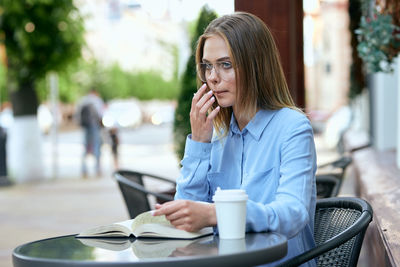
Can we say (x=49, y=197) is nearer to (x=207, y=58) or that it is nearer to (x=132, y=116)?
(x=207, y=58)

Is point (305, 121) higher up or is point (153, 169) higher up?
point (305, 121)

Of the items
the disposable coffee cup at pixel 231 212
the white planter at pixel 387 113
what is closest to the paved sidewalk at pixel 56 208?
the white planter at pixel 387 113

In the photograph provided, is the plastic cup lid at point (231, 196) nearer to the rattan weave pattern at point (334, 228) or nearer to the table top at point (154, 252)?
the table top at point (154, 252)

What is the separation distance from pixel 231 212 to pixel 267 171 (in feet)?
1.51

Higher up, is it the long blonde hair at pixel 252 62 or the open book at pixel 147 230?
the long blonde hair at pixel 252 62

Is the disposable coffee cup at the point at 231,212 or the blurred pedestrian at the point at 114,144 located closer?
the disposable coffee cup at the point at 231,212

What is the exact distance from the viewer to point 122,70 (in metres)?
62.5

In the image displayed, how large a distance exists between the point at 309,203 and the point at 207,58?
0.61 metres

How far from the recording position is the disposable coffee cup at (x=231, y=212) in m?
2.04

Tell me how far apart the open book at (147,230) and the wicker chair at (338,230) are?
14.0 inches

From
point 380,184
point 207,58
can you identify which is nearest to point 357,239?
point 207,58

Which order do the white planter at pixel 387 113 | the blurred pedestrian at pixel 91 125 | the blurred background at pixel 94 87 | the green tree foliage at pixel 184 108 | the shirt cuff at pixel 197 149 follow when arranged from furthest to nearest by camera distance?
the blurred pedestrian at pixel 91 125 → the white planter at pixel 387 113 → the green tree foliage at pixel 184 108 → the blurred background at pixel 94 87 → the shirt cuff at pixel 197 149

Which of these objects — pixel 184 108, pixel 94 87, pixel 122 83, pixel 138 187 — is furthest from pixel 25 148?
pixel 122 83

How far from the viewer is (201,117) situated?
2541 mm
